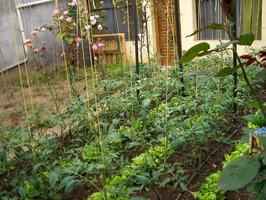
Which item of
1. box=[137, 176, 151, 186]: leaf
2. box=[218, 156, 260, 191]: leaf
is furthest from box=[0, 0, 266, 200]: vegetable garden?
box=[218, 156, 260, 191]: leaf

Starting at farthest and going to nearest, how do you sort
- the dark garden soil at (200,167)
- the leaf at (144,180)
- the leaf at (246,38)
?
the dark garden soil at (200,167), the leaf at (144,180), the leaf at (246,38)

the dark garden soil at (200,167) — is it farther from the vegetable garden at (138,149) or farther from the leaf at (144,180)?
the leaf at (144,180)

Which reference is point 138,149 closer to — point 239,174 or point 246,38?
point 239,174

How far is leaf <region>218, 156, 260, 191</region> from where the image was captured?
83cm

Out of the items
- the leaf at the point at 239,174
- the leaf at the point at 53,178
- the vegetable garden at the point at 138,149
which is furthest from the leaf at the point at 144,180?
the leaf at the point at 239,174

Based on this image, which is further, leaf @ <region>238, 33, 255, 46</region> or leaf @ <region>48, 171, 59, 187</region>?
leaf @ <region>48, 171, 59, 187</region>

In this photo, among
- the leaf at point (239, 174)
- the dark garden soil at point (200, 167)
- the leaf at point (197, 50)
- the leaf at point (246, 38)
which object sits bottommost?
the dark garden soil at point (200, 167)

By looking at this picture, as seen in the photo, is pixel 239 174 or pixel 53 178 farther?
pixel 53 178

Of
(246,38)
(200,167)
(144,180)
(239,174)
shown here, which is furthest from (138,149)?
(246,38)

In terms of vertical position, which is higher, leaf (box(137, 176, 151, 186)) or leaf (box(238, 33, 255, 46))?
leaf (box(238, 33, 255, 46))

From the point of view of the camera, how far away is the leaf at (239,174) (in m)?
0.83

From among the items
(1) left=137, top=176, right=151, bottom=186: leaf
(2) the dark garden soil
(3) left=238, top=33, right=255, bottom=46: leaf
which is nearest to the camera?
(3) left=238, top=33, right=255, bottom=46: leaf

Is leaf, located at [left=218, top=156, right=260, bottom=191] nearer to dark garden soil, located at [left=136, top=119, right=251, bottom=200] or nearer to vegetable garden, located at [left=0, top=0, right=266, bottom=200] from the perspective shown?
vegetable garden, located at [left=0, top=0, right=266, bottom=200]

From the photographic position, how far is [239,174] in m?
Result: 0.85
